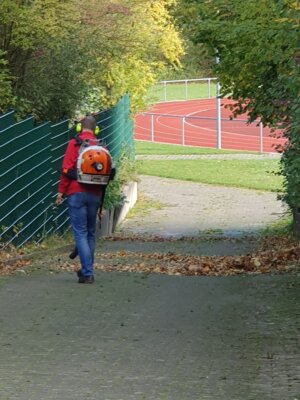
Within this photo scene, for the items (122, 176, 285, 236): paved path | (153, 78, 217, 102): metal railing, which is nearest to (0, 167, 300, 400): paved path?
(122, 176, 285, 236): paved path

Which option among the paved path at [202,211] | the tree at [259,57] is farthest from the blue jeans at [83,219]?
the paved path at [202,211]

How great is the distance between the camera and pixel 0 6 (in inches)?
Answer: 866

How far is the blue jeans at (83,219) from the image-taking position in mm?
11781

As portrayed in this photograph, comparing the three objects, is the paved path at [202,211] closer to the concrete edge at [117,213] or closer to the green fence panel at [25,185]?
the concrete edge at [117,213]

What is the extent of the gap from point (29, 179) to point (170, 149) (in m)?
33.3

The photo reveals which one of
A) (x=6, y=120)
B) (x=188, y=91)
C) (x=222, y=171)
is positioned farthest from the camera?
(x=188, y=91)

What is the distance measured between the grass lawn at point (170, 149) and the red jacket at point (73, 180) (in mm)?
34738

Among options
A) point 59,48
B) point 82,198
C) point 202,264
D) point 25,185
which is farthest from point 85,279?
point 59,48

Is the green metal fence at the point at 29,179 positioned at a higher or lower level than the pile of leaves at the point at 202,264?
higher

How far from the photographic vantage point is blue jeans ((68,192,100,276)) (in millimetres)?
11781

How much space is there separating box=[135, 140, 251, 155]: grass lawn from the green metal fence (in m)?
28.4

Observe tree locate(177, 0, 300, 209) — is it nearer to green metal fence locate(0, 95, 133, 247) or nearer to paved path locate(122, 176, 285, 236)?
green metal fence locate(0, 95, 133, 247)

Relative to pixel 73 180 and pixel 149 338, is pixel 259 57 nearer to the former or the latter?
pixel 73 180

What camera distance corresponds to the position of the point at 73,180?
11.8 m
